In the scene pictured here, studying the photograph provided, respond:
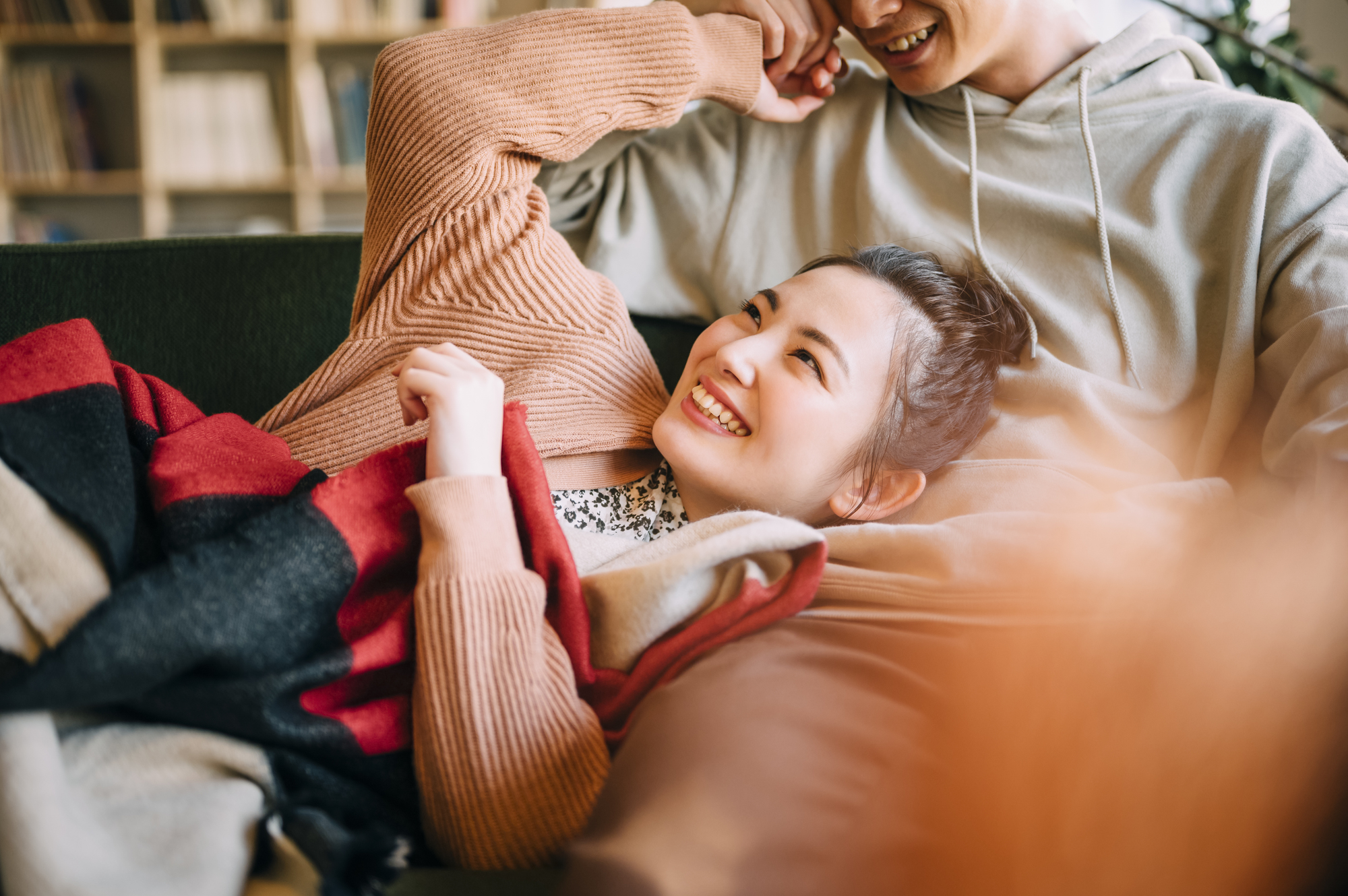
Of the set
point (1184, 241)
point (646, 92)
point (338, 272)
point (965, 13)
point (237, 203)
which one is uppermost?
point (965, 13)

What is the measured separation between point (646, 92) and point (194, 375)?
0.74m

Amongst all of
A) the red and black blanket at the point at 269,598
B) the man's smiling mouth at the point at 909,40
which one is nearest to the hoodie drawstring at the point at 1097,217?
the man's smiling mouth at the point at 909,40

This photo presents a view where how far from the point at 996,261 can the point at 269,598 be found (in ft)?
3.10

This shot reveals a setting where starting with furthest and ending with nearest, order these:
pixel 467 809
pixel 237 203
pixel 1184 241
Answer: pixel 237 203 < pixel 1184 241 < pixel 467 809

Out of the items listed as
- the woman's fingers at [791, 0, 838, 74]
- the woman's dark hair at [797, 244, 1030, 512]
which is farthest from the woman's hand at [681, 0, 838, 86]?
the woman's dark hair at [797, 244, 1030, 512]

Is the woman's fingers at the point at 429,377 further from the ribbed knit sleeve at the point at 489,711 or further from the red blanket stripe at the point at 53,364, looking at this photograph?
the red blanket stripe at the point at 53,364

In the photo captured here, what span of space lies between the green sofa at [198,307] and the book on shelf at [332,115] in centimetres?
182

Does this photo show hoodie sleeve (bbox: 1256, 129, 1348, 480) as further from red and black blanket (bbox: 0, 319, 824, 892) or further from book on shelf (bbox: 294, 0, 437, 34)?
book on shelf (bbox: 294, 0, 437, 34)

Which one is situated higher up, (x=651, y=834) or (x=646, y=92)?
(x=646, y=92)

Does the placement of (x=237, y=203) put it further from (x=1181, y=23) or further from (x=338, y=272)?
(x=1181, y=23)

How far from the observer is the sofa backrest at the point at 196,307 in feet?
3.86

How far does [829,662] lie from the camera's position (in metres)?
0.64

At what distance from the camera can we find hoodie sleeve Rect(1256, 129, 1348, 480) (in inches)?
32.4

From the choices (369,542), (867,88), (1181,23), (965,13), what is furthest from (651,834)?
(1181,23)
